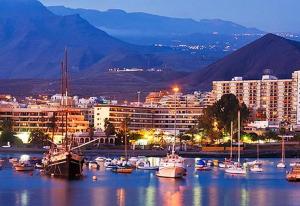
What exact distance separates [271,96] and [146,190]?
4213 inches

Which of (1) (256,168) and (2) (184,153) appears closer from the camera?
(1) (256,168)

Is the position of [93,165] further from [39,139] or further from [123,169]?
[39,139]

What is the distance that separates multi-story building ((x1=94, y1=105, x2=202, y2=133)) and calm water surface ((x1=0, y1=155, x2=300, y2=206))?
71755 mm

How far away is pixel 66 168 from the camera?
206 feet

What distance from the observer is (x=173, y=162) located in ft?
212

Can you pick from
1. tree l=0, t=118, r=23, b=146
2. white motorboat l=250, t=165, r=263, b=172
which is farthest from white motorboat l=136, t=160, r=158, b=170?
tree l=0, t=118, r=23, b=146

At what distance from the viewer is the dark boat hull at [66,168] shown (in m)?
62.5

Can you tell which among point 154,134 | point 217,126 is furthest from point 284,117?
point 217,126

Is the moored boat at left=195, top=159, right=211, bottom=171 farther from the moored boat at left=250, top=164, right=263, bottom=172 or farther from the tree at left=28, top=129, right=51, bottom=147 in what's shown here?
the tree at left=28, top=129, right=51, bottom=147

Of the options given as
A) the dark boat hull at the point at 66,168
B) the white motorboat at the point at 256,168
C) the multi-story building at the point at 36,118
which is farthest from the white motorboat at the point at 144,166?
the multi-story building at the point at 36,118

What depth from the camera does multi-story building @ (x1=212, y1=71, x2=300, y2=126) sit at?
155625 mm

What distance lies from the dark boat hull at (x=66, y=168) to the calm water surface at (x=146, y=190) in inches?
37.8

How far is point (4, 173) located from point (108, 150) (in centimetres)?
4138

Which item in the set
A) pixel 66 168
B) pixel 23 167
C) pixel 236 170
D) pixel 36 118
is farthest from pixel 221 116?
pixel 66 168
